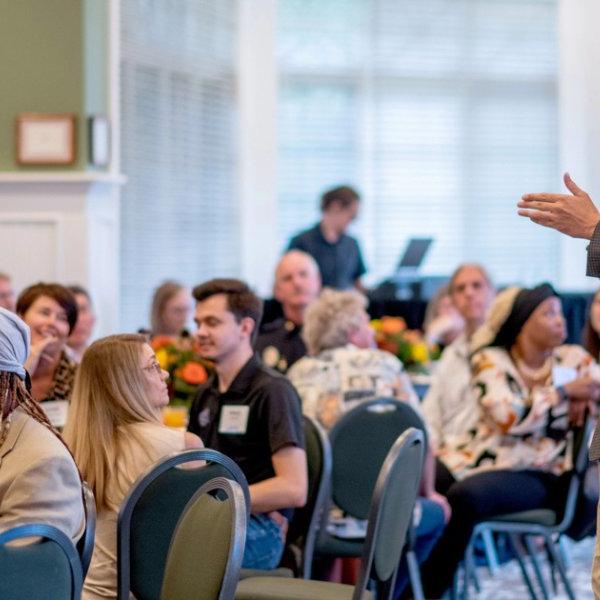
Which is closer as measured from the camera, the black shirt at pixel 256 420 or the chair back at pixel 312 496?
the black shirt at pixel 256 420

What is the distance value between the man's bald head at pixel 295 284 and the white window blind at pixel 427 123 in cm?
449

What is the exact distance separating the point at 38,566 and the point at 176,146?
747cm

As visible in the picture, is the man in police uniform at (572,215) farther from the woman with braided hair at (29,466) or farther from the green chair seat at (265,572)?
the green chair seat at (265,572)

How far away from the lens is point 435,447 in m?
5.45

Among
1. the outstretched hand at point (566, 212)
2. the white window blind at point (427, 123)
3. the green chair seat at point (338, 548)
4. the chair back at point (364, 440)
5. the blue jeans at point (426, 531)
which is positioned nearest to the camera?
the outstretched hand at point (566, 212)

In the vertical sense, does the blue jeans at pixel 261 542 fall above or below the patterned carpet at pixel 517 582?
above

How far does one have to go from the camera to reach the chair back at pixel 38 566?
6.34ft

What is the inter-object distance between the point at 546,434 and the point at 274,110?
622cm

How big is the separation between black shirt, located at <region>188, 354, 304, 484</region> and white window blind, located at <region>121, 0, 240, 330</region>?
492 centimetres

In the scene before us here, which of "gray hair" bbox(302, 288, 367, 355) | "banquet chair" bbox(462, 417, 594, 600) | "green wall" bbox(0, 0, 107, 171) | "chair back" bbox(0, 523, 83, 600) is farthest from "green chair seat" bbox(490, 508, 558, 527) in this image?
"green wall" bbox(0, 0, 107, 171)

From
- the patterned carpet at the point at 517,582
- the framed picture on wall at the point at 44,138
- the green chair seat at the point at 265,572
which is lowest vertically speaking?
the patterned carpet at the point at 517,582

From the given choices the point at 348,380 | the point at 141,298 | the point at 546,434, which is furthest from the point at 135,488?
the point at 141,298

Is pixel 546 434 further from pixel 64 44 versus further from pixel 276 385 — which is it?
pixel 64 44

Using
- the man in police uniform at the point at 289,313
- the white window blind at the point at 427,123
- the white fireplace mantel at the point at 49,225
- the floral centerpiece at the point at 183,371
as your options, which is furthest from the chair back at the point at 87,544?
the white window blind at the point at 427,123
